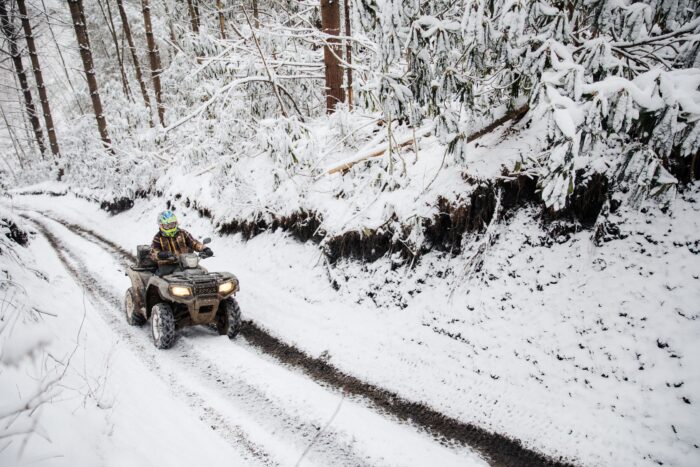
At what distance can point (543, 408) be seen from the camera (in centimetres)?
Answer: 376

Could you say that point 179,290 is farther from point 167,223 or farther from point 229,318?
point 167,223

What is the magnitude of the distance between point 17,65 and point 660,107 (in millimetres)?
27373

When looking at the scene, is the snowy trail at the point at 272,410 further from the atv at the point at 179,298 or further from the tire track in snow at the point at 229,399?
the atv at the point at 179,298

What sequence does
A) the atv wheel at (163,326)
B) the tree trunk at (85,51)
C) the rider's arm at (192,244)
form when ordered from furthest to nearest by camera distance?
1. the tree trunk at (85,51)
2. the rider's arm at (192,244)
3. the atv wheel at (163,326)

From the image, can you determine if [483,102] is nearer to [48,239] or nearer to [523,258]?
[523,258]

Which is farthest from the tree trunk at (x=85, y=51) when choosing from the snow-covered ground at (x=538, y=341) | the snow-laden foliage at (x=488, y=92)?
the snow-covered ground at (x=538, y=341)

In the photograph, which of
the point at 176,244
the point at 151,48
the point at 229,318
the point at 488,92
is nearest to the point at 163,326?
the point at 229,318

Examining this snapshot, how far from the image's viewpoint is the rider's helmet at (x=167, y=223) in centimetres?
614

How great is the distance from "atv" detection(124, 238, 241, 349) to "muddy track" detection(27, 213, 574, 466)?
594 mm

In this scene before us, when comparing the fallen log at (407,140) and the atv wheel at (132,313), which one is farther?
the atv wheel at (132,313)

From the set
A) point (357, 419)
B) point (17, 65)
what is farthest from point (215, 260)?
point (17, 65)

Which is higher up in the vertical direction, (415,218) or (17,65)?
(17,65)

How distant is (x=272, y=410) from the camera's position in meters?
4.07

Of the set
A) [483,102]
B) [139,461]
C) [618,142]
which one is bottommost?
[139,461]
